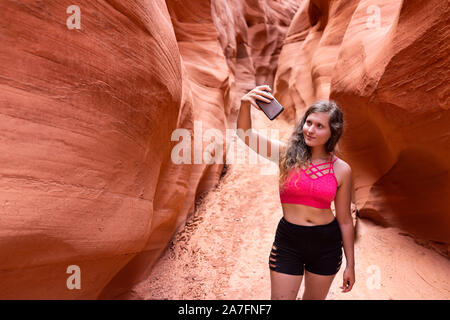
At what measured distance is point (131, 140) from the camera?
2330 millimetres

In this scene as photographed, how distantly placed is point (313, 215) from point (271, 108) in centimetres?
76

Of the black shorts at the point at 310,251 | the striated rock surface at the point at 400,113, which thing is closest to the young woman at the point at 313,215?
the black shorts at the point at 310,251

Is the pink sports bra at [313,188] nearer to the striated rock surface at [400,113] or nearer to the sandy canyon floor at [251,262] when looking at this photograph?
the striated rock surface at [400,113]

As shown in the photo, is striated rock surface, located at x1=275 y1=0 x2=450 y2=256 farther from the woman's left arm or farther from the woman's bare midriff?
the woman's bare midriff

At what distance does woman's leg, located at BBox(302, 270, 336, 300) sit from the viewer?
5.92 feet

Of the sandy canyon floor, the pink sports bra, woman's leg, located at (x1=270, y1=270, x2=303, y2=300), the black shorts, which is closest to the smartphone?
the pink sports bra

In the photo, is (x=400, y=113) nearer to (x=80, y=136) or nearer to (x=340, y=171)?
(x=340, y=171)

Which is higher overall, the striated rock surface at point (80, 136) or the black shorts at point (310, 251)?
the striated rock surface at point (80, 136)

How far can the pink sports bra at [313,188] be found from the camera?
1.83 m

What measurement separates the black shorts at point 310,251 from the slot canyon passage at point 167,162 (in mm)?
1315

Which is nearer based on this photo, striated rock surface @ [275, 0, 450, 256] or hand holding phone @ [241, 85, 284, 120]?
hand holding phone @ [241, 85, 284, 120]

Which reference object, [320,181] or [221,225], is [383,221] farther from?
[320,181]

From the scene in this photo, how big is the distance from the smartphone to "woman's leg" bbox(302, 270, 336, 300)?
3.47 feet

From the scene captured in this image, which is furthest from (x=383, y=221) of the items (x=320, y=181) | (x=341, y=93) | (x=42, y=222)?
(x=42, y=222)
